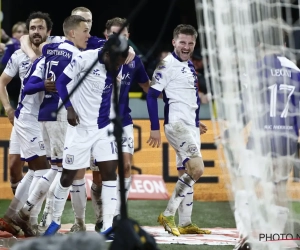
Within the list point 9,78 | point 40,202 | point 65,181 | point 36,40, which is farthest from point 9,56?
point 65,181

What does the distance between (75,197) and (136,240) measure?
323cm

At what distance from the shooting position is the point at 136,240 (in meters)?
4.91

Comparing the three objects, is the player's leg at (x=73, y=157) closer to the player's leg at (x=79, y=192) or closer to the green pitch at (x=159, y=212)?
the player's leg at (x=79, y=192)

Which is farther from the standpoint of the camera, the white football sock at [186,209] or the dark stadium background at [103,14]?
the dark stadium background at [103,14]

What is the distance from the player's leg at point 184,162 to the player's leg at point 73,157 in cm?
138

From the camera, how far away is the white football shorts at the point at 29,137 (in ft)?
27.9

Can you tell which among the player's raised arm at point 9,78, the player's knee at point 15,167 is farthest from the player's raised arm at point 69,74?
the player's knee at point 15,167

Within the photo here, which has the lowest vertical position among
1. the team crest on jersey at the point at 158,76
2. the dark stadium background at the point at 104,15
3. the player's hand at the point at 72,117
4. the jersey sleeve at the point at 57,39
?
the player's hand at the point at 72,117

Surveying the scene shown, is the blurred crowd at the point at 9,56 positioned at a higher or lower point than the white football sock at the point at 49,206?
higher

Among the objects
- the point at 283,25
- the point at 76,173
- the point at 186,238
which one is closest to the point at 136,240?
the point at 283,25

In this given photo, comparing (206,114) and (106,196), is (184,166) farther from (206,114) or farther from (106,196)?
(206,114)

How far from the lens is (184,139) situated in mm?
8766

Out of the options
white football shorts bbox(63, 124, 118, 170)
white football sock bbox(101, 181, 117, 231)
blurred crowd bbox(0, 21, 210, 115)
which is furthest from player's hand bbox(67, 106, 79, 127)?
blurred crowd bbox(0, 21, 210, 115)

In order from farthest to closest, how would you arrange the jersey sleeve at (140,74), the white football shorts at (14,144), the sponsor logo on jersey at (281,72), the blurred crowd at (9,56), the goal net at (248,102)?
the blurred crowd at (9,56) < the white football shorts at (14,144) < the jersey sleeve at (140,74) < the sponsor logo on jersey at (281,72) < the goal net at (248,102)
